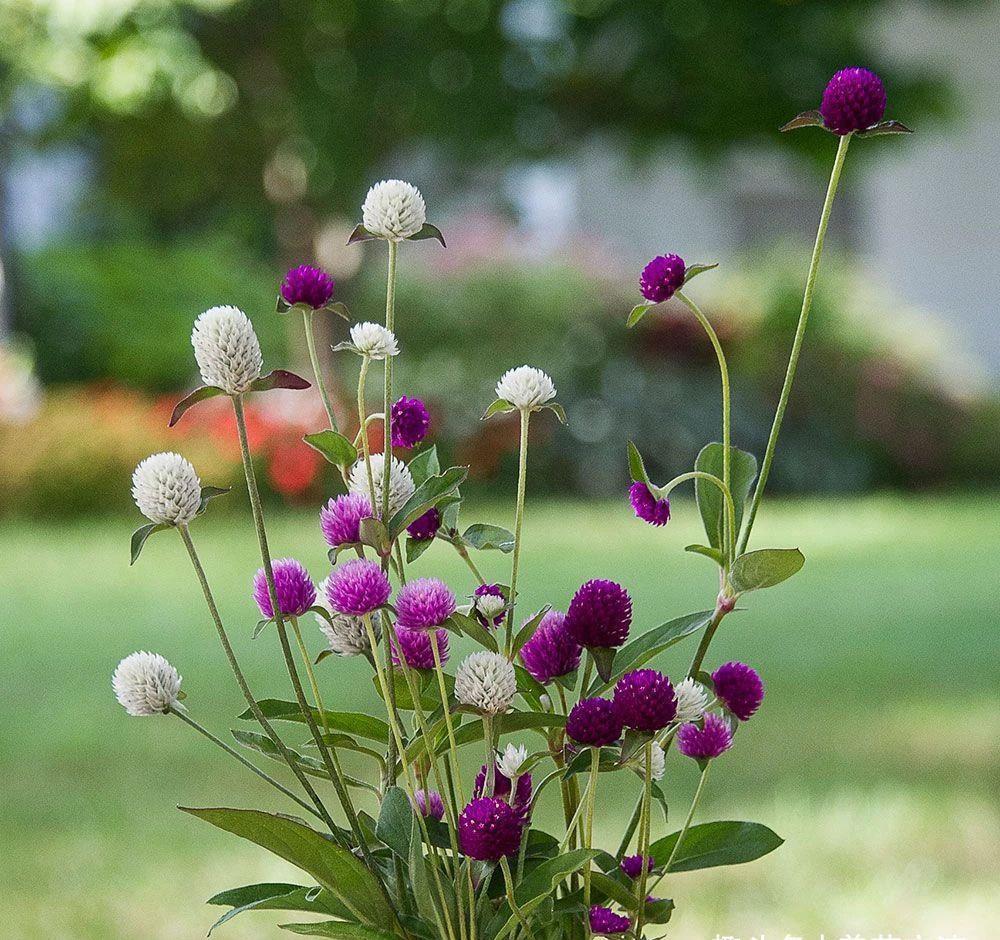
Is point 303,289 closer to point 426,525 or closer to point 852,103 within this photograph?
point 426,525

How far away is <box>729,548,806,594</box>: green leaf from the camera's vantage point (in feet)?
3.10

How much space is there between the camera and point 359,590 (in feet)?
2.93

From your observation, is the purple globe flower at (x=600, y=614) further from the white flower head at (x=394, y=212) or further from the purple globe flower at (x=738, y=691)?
the white flower head at (x=394, y=212)

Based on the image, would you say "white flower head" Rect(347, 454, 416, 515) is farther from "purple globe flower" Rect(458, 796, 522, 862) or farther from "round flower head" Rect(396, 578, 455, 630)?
"purple globe flower" Rect(458, 796, 522, 862)

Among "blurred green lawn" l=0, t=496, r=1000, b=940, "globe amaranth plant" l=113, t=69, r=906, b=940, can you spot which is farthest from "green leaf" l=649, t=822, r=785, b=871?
"blurred green lawn" l=0, t=496, r=1000, b=940

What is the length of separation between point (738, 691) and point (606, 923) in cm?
17

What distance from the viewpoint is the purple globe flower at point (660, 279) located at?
3.15 feet

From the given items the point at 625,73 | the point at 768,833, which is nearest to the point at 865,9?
the point at 625,73

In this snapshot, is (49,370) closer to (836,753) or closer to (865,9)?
(865,9)

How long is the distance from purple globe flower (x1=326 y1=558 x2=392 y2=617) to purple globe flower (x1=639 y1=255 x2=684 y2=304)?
234mm

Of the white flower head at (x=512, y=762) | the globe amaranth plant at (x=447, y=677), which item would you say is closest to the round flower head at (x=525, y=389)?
the globe amaranth plant at (x=447, y=677)

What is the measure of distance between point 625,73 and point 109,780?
6.38 metres

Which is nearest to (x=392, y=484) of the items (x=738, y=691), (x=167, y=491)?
(x=167, y=491)

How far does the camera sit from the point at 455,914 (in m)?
0.96
